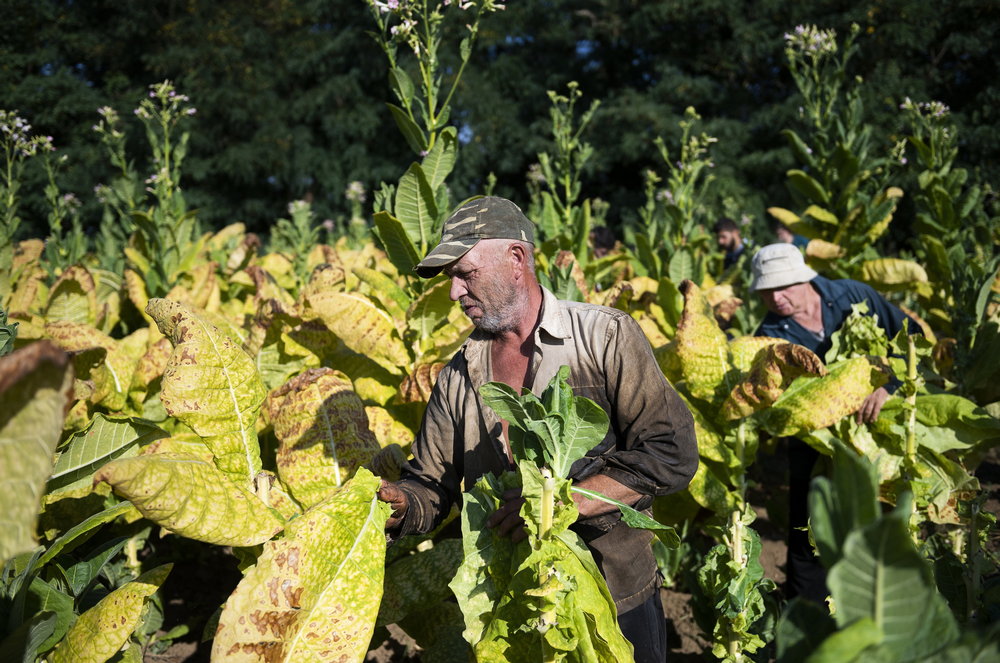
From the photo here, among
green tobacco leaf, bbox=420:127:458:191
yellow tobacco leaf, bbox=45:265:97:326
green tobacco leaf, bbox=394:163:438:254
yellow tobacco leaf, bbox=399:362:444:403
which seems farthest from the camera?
yellow tobacco leaf, bbox=45:265:97:326

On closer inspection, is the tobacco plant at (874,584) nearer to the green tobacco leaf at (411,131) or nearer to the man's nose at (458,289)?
the man's nose at (458,289)

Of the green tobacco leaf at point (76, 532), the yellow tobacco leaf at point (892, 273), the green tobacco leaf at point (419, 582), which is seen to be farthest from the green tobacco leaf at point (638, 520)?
the yellow tobacco leaf at point (892, 273)

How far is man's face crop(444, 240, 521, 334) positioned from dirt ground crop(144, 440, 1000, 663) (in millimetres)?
1197

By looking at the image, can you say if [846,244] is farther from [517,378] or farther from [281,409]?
[281,409]

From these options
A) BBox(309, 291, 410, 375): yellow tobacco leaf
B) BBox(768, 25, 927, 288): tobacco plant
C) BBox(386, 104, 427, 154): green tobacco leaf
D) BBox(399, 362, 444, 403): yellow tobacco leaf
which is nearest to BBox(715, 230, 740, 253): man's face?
BBox(768, 25, 927, 288): tobacco plant

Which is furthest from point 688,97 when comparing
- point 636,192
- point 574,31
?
point 574,31

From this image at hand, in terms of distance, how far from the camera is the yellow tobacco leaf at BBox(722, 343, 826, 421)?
2.27 m

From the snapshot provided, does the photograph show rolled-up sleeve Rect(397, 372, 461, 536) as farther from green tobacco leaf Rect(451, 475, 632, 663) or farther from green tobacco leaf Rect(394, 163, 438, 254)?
green tobacco leaf Rect(394, 163, 438, 254)

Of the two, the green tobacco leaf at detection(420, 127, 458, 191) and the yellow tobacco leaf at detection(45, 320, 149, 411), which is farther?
the green tobacco leaf at detection(420, 127, 458, 191)

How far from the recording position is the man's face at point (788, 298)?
332cm

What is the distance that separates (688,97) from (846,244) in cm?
1916

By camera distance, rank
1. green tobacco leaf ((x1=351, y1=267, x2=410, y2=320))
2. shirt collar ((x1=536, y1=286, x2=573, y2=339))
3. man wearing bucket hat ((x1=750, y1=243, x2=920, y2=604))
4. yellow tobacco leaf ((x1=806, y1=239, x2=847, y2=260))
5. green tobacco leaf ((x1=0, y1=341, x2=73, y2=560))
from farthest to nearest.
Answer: yellow tobacco leaf ((x1=806, y1=239, x2=847, y2=260)) → man wearing bucket hat ((x1=750, y1=243, x2=920, y2=604)) → green tobacco leaf ((x1=351, y1=267, x2=410, y2=320)) → shirt collar ((x1=536, y1=286, x2=573, y2=339)) → green tobacco leaf ((x1=0, y1=341, x2=73, y2=560))

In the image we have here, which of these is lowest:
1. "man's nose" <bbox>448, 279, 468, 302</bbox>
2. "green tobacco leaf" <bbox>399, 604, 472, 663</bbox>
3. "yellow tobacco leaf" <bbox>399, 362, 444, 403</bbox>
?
"green tobacco leaf" <bbox>399, 604, 472, 663</bbox>

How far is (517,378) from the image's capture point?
1.99 m
